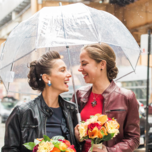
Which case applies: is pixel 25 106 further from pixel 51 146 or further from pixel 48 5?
pixel 48 5

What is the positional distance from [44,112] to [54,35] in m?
0.62

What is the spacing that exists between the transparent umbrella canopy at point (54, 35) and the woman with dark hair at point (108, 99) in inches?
8.8

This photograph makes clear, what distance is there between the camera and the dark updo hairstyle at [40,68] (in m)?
2.04

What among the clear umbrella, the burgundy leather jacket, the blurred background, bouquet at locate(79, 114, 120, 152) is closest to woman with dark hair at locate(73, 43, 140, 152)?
the burgundy leather jacket

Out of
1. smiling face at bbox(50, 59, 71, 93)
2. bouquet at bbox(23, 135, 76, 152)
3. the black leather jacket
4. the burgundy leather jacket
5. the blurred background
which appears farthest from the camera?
the blurred background

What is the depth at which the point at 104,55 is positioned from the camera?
227 centimetres

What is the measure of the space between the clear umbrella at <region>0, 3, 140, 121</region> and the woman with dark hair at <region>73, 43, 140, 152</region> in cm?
22

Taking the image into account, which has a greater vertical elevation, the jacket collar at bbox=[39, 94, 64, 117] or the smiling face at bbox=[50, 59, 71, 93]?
the smiling face at bbox=[50, 59, 71, 93]

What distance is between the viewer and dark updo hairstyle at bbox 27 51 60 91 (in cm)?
204

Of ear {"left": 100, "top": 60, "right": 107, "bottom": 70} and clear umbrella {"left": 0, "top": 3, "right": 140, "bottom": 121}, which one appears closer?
clear umbrella {"left": 0, "top": 3, "right": 140, "bottom": 121}

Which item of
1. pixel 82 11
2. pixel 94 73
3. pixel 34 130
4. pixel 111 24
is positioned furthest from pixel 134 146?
pixel 82 11

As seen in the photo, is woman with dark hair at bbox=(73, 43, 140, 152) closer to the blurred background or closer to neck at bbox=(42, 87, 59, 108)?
neck at bbox=(42, 87, 59, 108)

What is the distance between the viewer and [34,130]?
193 centimetres

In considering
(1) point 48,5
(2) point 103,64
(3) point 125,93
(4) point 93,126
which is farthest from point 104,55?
(1) point 48,5
